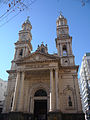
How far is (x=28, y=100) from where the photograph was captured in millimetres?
23094

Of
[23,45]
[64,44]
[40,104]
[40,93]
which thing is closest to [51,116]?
[40,93]

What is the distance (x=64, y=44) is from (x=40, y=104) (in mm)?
15617

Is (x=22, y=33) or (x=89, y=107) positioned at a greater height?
(x=22, y=33)

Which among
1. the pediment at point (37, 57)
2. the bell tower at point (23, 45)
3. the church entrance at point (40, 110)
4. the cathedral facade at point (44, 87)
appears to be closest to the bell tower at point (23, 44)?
the bell tower at point (23, 45)

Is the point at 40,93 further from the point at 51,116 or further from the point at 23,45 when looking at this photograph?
the point at 23,45

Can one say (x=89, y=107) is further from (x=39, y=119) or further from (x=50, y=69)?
(x=50, y=69)

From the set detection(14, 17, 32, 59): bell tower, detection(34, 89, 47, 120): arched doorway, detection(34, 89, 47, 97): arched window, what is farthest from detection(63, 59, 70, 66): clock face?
detection(14, 17, 32, 59): bell tower

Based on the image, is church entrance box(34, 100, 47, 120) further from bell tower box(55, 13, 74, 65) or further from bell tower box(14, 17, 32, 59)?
bell tower box(14, 17, 32, 59)

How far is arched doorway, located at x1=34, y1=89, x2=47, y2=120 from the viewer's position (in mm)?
23219

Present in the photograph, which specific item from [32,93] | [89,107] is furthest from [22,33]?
[89,107]

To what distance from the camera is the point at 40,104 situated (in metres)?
24.7

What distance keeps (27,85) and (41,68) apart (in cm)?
522

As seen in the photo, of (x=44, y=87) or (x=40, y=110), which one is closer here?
(x=44, y=87)

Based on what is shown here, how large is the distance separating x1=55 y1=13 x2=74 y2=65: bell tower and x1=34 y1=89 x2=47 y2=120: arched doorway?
8548mm
